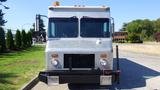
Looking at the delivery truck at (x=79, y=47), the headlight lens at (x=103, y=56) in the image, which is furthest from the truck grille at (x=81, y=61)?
the headlight lens at (x=103, y=56)

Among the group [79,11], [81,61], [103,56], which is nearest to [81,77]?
[81,61]

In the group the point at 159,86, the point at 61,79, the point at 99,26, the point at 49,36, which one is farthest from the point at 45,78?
the point at 159,86

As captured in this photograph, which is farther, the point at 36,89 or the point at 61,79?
the point at 36,89

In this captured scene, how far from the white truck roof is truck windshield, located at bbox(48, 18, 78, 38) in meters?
0.18

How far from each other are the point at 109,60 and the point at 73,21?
6.30ft

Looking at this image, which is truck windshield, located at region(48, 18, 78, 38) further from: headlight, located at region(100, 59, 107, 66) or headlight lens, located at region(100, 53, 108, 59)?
headlight, located at region(100, 59, 107, 66)

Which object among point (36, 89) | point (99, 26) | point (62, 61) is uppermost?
point (99, 26)

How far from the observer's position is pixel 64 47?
15242mm

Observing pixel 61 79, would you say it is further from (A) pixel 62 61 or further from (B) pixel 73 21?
(B) pixel 73 21

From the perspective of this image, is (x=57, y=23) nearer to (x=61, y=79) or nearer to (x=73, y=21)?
(x=73, y=21)

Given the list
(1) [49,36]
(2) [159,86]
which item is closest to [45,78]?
(1) [49,36]

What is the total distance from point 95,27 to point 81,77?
2.02m

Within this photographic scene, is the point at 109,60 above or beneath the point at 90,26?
beneath

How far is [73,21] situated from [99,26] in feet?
3.11
